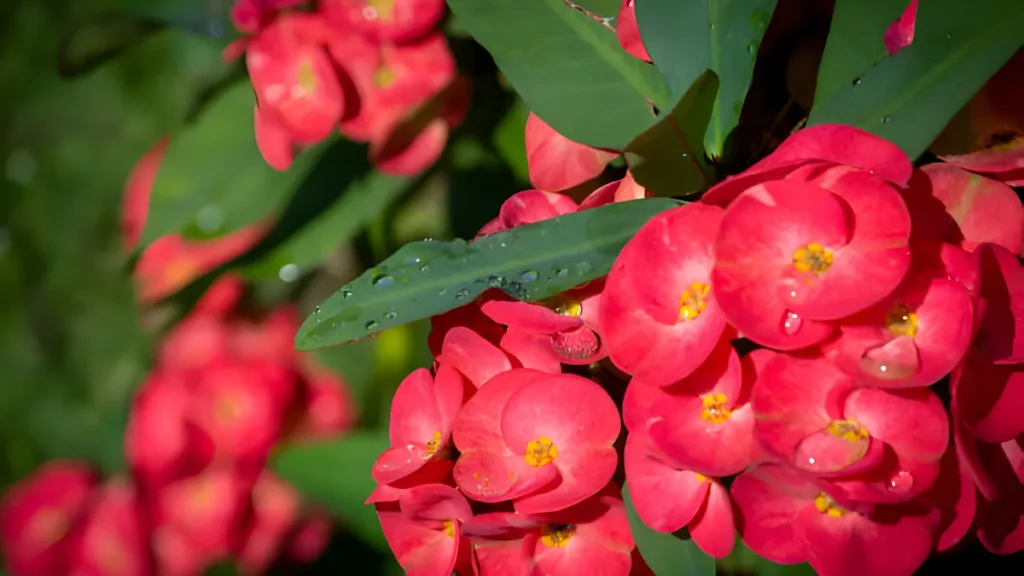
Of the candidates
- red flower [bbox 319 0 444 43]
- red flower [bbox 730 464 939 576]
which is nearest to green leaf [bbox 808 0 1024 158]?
red flower [bbox 730 464 939 576]

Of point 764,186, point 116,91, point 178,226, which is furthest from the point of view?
point 116,91

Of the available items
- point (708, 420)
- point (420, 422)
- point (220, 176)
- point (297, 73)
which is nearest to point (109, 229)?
point (220, 176)

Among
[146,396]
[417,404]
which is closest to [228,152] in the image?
[146,396]

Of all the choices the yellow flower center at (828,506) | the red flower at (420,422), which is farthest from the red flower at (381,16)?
the yellow flower center at (828,506)

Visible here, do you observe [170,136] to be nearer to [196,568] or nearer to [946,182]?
[196,568]

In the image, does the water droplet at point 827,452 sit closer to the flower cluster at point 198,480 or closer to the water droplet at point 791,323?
the water droplet at point 791,323

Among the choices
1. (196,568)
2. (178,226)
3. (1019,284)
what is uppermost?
(1019,284)
